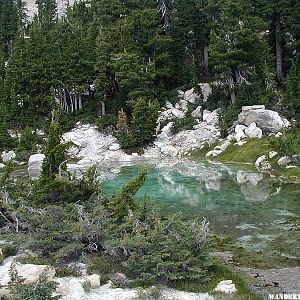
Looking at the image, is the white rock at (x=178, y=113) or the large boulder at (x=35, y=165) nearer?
the large boulder at (x=35, y=165)

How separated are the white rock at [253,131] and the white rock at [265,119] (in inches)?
26.1

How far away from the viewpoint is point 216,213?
25594 millimetres

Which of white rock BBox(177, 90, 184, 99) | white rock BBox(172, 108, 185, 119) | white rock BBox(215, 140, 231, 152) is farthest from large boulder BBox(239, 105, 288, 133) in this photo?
white rock BBox(177, 90, 184, 99)

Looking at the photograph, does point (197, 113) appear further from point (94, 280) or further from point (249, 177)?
point (94, 280)

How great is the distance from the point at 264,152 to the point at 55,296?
1260 inches

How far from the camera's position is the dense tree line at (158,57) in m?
52.8

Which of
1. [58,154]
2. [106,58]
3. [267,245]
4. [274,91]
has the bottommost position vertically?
[267,245]

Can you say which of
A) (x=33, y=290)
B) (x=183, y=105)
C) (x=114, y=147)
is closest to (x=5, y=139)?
(x=114, y=147)

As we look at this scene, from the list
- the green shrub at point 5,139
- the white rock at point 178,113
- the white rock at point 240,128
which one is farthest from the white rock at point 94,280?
the white rock at point 178,113

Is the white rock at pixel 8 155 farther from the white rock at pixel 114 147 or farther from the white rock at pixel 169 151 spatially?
the white rock at pixel 169 151

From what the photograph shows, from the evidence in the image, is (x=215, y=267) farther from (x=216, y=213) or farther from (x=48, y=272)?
(x=216, y=213)

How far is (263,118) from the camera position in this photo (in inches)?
1857

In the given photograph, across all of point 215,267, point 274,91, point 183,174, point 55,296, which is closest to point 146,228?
point 215,267

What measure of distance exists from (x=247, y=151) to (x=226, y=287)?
101 feet
